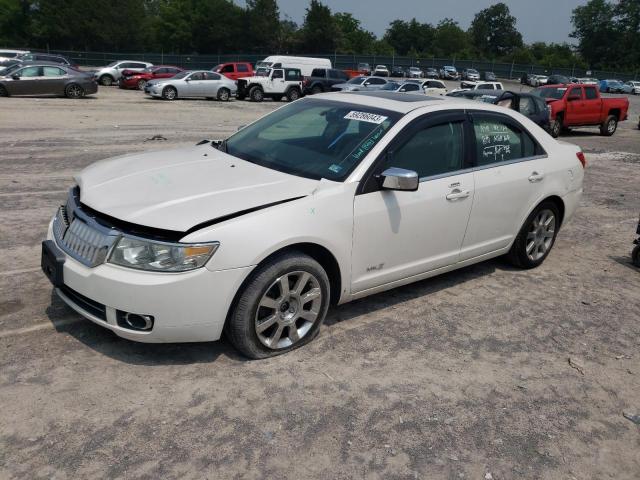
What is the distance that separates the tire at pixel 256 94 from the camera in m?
28.2

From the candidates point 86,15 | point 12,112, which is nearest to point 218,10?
point 86,15

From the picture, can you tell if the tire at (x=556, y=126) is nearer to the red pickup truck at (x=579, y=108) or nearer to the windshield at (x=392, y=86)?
the red pickup truck at (x=579, y=108)

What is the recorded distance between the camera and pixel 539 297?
5066 mm

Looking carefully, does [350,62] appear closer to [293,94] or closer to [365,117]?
[293,94]

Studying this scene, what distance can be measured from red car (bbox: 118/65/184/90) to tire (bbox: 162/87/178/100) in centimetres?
535

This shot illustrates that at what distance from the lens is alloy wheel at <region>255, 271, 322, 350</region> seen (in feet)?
11.9

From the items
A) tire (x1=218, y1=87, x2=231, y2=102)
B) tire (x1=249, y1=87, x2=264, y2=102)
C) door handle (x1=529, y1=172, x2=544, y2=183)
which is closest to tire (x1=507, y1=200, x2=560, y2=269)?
door handle (x1=529, y1=172, x2=544, y2=183)

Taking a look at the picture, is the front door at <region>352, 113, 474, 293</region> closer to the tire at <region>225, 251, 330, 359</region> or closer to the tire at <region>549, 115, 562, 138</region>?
the tire at <region>225, 251, 330, 359</region>

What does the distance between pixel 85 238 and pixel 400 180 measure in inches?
79.7

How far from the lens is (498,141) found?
197 inches

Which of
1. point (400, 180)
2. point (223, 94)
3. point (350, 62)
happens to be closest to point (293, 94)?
point (223, 94)

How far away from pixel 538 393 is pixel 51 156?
9411mm

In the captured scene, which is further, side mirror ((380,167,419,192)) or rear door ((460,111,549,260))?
rear door ((460,111,549,260))

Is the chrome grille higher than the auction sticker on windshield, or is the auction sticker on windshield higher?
the auction sticker on windshield
